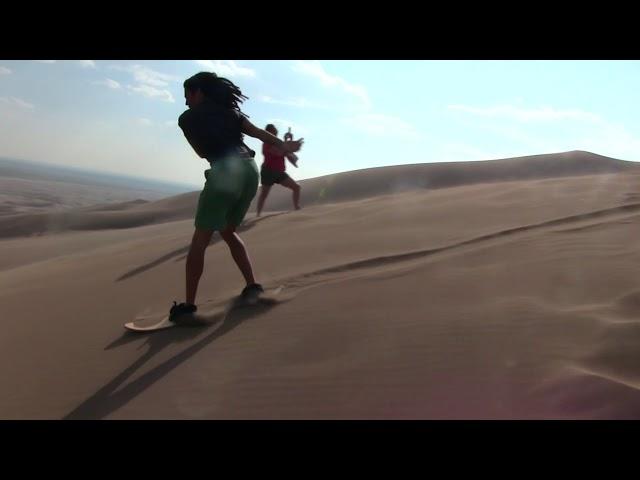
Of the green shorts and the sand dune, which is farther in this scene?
the green shorts

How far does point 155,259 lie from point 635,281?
16.1 ft

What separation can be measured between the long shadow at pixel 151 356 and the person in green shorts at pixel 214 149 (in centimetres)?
17

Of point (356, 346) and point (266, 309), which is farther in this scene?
point (266, 309)

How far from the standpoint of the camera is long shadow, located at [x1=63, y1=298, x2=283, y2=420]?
7.87 ft

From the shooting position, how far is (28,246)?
484 inches

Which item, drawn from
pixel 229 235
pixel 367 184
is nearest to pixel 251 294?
pixel 229 235

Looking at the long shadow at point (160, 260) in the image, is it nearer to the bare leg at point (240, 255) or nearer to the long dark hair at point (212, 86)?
the bare leg at point (240, 255)

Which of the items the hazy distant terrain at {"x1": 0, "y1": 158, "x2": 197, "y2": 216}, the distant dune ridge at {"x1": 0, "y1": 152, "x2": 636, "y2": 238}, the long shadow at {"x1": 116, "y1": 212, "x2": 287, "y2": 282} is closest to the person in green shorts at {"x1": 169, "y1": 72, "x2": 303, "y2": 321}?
the long shadow at {"x1": 116, "y1": 212, "x2": 287, "y2": 282}

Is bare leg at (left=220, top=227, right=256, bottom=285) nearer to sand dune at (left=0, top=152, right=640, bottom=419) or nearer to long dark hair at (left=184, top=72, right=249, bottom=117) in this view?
sand dune at (left=0, top=152, right=640, bottom=419)

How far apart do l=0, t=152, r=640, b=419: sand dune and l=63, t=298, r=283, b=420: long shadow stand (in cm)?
1

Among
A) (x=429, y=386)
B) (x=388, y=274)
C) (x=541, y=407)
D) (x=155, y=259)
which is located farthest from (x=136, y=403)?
(x=155, y=259)

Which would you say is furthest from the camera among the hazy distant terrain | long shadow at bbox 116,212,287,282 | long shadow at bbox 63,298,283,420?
the hazy distant terrain

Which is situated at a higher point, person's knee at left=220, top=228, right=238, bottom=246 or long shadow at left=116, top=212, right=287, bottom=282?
person's knee at left=220, top=228, right=238, bottom=246
